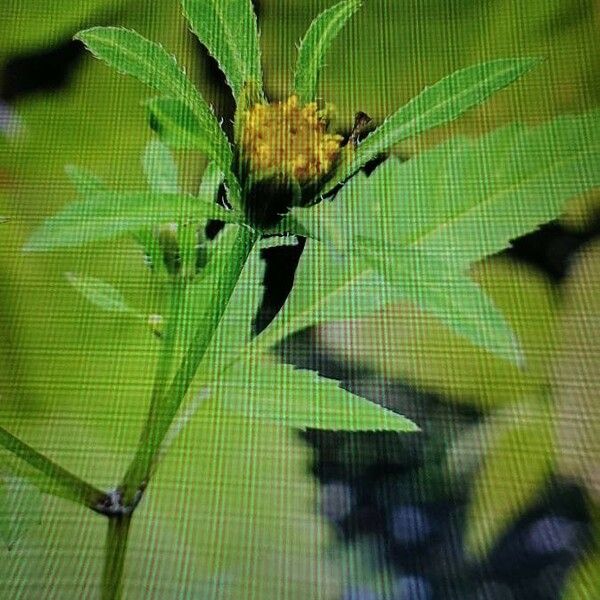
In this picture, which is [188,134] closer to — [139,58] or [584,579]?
[139,58]

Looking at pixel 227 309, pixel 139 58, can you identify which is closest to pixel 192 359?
pixel 227 309

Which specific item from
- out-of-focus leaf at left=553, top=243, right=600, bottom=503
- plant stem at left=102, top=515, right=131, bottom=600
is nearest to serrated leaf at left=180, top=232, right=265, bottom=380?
plant stem at left=102, top=515, right=131, bottom=600

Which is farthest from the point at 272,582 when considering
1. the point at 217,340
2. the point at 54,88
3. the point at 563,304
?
the point at 54,88

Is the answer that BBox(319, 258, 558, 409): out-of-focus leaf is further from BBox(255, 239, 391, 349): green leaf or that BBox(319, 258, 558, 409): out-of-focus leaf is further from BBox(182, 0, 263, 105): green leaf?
BBox(182, 0, 263, 105): green leaf

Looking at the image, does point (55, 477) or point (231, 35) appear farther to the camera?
point (231, 35)

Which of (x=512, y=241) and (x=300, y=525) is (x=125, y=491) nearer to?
(x=300, y=525)

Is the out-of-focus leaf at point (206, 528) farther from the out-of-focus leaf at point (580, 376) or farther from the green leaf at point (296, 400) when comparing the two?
the out-of-focus leaf at point (580, 376)
